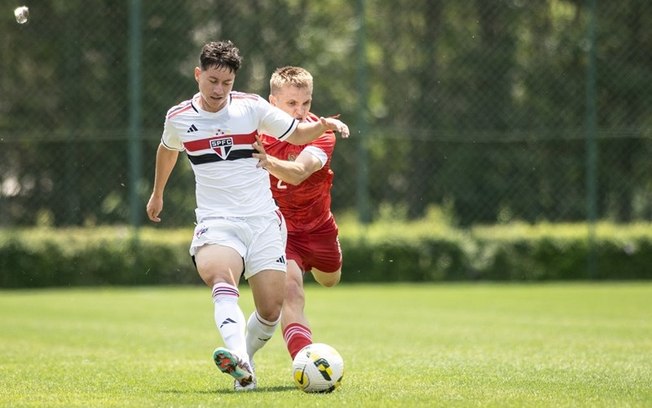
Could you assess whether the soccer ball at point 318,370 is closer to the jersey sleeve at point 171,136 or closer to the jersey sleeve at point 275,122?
the jersey sleeve at point 275,122

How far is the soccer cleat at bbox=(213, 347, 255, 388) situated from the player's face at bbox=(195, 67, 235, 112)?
1548 mm

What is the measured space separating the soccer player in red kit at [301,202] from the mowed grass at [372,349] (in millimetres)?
572

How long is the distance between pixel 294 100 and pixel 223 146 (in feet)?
2.78

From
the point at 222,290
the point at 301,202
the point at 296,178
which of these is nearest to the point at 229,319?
the point at 222,290

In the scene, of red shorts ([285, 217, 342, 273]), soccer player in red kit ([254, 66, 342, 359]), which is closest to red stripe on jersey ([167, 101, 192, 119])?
soccer player in red kit ([254, 66, 342, 359])

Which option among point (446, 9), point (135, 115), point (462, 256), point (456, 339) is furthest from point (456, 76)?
point (456, 339)

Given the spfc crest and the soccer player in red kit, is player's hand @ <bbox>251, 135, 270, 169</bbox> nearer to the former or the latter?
the spfc crest

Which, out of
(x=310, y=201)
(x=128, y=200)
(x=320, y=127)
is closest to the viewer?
(x=320, y=127)

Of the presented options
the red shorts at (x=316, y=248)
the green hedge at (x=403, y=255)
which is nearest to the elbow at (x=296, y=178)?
the red shorts at (x=316, y=248)

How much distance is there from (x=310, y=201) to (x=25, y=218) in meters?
15.5

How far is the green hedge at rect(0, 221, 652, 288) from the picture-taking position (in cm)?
1936

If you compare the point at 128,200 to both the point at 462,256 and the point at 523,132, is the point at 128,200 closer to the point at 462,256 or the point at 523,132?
the point at 462,256

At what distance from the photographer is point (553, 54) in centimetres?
2309

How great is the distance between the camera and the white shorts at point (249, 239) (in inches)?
271
